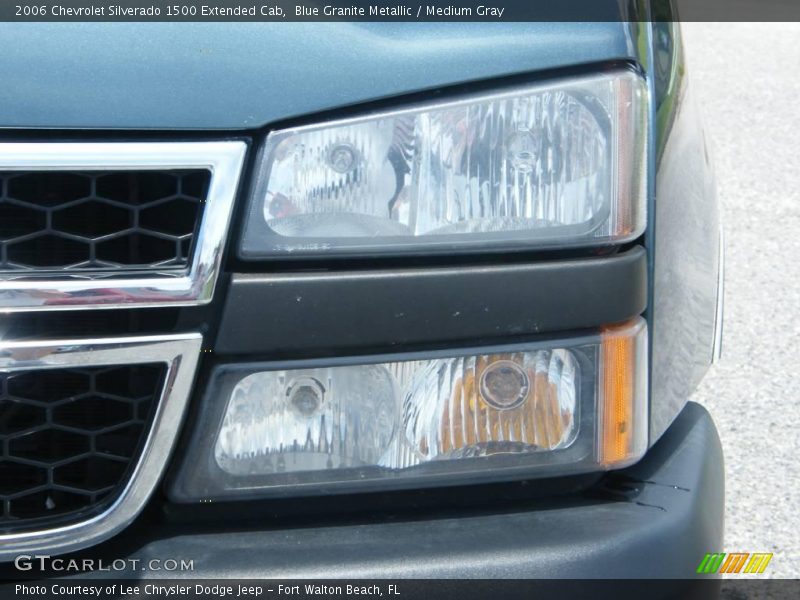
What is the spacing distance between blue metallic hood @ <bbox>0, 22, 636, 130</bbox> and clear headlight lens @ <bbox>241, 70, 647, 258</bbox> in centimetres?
4

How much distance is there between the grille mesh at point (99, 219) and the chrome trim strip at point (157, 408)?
95mm

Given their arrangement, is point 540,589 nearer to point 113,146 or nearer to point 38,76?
point 113,146

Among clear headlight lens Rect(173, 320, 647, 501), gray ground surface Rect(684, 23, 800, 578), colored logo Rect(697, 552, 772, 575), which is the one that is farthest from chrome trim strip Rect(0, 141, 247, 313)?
colored logo Rect(697, 552, 772, 575)

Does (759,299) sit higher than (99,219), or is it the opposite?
(99,219)

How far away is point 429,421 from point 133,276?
1.38ft

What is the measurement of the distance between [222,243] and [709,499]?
0.76 metres

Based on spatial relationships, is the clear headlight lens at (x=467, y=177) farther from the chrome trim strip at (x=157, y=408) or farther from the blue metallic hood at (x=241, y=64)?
the chrome trim strip at (x=157, y=408)

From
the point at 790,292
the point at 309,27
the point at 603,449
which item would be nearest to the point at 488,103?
the point at 309,27

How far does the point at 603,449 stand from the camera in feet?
4.58

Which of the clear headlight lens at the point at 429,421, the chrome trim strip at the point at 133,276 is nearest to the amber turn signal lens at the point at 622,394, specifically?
the clear headlight lens at the point at 429,421

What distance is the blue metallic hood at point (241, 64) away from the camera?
126 centimetres

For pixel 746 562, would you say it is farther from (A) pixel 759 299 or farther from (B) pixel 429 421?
(A) pixel 759 299

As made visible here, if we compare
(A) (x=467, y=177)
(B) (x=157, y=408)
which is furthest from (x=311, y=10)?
(B) (x=157, y=408)

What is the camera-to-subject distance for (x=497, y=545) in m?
1.33
